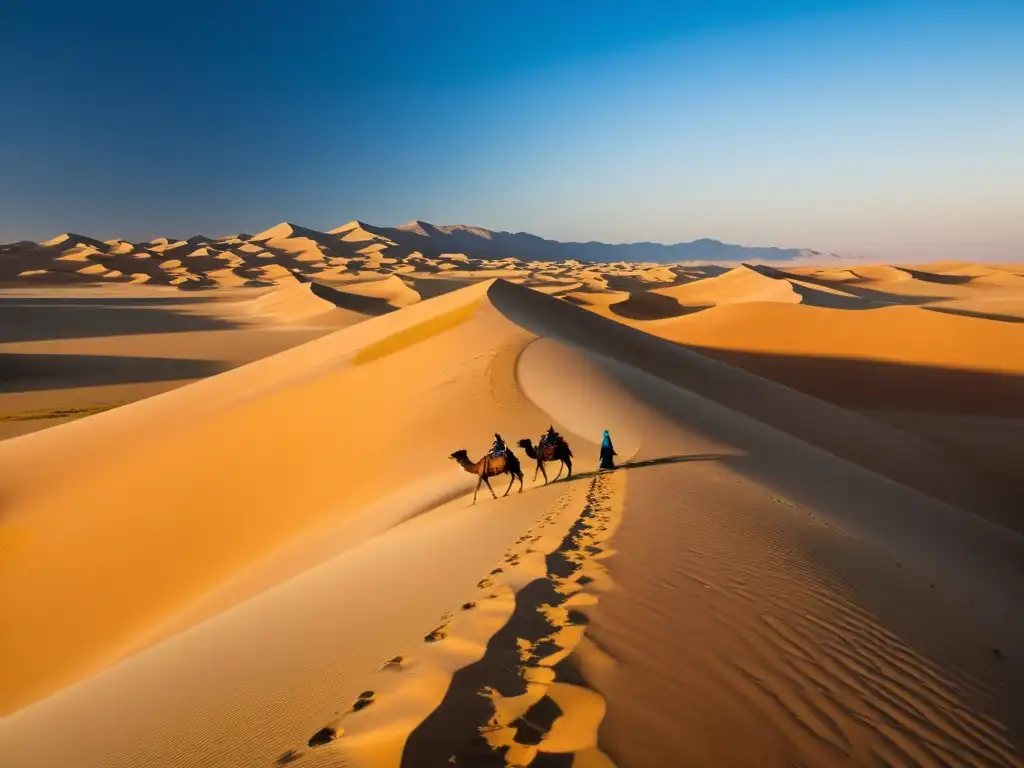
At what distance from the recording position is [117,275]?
268 ft

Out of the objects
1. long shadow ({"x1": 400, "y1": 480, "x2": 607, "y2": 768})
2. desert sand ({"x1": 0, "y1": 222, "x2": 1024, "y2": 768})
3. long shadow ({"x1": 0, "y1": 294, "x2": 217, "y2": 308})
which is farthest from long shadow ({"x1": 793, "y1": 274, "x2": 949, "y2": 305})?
long shadow ({"x1": 0, "y1": 294, "x2": 217, "y2": 308})

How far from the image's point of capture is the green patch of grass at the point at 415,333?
16312mm

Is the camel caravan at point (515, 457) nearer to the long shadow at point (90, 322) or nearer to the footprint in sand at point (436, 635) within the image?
the footprint in sand at point (436, 635)

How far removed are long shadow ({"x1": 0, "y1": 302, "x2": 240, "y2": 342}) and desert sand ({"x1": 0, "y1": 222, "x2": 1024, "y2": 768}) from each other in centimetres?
1949

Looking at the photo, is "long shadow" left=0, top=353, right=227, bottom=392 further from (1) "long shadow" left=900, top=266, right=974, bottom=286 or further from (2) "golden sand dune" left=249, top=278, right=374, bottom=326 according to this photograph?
(1) "long shadow" left=900, top=266, right=974, bottom=286

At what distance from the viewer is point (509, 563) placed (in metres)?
4.75

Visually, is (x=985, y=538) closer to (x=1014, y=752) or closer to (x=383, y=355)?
(x=1014, y=752)

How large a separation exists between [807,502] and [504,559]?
528cm

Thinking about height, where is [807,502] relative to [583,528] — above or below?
below

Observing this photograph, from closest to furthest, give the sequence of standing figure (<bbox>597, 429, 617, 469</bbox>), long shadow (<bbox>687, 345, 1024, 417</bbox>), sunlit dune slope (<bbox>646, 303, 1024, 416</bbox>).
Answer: standing figure (<bbox>597, 429, 617, 469</bbox>) < long shadow (<bbox>687, 345, 1024, 417</bbox>) < sunlit dune slope (<bbox>646, 303, 1024, 416</bbox>)

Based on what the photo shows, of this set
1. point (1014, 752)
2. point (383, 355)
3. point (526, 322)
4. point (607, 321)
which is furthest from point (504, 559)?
point (607, 321)

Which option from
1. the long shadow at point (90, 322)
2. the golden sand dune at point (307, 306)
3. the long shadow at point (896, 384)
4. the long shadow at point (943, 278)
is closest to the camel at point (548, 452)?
the long shadow at point (896, 384)

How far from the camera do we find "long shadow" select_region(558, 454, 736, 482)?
8047mm

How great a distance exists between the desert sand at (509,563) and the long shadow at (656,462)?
0.11m
